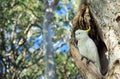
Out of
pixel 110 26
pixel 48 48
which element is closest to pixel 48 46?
pixel 48 48

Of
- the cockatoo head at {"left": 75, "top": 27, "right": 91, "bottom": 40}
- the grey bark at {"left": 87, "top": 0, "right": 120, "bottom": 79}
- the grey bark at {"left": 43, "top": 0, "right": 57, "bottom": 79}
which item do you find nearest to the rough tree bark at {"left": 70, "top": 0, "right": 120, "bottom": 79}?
the grey bark at {"left": 87, "top": 0, "right": 120, "bottom": 79}

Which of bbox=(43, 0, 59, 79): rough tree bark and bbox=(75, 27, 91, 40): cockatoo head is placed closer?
bbox=(75, 27, 91, 40): cockatoo head

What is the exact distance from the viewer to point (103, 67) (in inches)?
112

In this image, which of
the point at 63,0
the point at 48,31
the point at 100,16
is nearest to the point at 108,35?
the point at 100,16

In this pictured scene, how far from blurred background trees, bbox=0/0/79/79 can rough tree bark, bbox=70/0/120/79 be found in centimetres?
705

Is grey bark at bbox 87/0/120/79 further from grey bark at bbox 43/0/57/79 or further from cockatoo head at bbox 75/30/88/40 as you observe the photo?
grey bark at bbox 43/0/57/79

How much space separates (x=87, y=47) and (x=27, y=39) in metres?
8.74

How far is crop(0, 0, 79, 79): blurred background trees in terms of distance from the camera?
10.5m

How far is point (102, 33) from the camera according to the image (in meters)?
2.86

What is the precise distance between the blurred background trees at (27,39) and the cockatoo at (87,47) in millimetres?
7199

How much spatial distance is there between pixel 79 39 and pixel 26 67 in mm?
7993

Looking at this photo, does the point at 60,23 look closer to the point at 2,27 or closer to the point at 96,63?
the point at 2,27

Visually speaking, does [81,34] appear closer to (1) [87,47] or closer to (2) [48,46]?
(1) [87,47]

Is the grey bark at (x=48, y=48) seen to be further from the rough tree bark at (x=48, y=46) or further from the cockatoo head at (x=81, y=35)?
the cockatoo head at (x=81, y=35)
